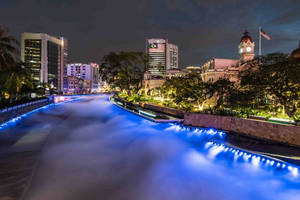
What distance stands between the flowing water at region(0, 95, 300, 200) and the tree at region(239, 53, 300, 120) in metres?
4.22

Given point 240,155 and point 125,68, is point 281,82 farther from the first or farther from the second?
point 125,68

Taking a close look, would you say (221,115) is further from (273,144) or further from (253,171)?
(253,171)

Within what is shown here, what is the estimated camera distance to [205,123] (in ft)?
48.3

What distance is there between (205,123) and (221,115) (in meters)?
1.40

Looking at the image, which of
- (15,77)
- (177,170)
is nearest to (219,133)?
(177,170)

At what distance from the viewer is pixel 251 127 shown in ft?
39.1

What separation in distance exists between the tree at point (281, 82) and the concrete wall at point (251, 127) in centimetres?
127

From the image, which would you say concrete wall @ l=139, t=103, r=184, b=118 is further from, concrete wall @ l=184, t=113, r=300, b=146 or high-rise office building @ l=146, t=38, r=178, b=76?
high-rise office building @ l=146, t=38, r=178, b=76

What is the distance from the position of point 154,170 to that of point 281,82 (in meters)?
9.67

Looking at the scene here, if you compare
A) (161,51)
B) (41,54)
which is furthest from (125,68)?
A: (161,51)

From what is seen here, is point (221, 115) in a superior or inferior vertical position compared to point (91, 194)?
superior

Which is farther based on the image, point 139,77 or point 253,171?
point 139,77

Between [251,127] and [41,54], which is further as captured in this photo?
[41,54]

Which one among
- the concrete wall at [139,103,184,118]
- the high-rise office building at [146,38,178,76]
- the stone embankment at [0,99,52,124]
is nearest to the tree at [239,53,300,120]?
the concrete wall at [139,103,184,118]
